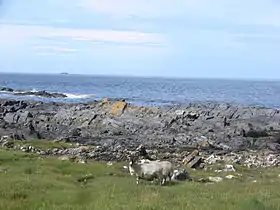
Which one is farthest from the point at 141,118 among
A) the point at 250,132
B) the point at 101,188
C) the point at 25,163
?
the point at 101,188

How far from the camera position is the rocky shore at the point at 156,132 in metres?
49.9

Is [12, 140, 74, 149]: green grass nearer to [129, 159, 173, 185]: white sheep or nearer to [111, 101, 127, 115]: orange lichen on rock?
[129, 159, 173, 185]: white sheep

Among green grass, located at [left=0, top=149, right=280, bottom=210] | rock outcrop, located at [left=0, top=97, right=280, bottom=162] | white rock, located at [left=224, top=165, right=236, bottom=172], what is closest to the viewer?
green grass, located at [left=0, top=149, right=280, bottom=210]

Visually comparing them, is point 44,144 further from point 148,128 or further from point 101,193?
point 101,193

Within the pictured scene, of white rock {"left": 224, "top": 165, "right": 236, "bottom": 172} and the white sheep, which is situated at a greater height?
the white sheep

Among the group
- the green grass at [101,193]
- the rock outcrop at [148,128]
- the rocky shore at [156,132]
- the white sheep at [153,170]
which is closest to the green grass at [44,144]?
A: the rocky shore at [156,132]

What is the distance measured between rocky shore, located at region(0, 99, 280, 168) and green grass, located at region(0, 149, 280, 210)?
13804 mm

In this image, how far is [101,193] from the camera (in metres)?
23.5

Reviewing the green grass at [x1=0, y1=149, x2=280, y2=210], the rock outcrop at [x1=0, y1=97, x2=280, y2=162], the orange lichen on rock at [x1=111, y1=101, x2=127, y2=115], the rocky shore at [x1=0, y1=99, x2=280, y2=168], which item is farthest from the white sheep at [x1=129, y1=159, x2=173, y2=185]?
the orange lichen on rock at [x1=111, y1=101, x2=127, y2=115]

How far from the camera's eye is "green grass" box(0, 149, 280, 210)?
1985 centimetres

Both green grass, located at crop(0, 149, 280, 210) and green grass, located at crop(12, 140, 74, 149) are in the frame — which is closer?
green grass, located at crop(0, 149, 280, 210)

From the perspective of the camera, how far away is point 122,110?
262ft

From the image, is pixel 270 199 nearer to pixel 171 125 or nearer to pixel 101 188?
pixel 101 188

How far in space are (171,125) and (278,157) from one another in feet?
72.8
